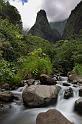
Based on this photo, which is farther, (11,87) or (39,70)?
(39,70)

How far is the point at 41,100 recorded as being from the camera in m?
13.9

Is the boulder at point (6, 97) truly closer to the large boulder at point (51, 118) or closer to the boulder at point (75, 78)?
the large boulder at point (51, 118)

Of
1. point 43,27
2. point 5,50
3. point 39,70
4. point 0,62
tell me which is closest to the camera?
point 0,62

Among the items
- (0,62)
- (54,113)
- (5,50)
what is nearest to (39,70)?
(5,50)

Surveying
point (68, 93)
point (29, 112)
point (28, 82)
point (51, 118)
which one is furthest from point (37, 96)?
point (51, 118)

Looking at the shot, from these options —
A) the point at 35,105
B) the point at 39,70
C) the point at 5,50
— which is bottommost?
the point at 35,105

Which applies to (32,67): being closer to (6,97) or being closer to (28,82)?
(28,82)

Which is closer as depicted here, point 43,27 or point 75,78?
point 75,78

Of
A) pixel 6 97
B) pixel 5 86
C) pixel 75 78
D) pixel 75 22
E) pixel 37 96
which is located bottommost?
pixel 6 97

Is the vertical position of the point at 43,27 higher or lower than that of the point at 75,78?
higher

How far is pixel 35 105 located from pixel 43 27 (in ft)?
321

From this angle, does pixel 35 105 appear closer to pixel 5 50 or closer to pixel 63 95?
pixel 63 95

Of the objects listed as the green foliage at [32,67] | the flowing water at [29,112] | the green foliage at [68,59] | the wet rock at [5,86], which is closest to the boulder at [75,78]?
the green foliage at [32,67]

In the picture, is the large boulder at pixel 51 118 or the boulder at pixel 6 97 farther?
the boulder at pixel 6 97
